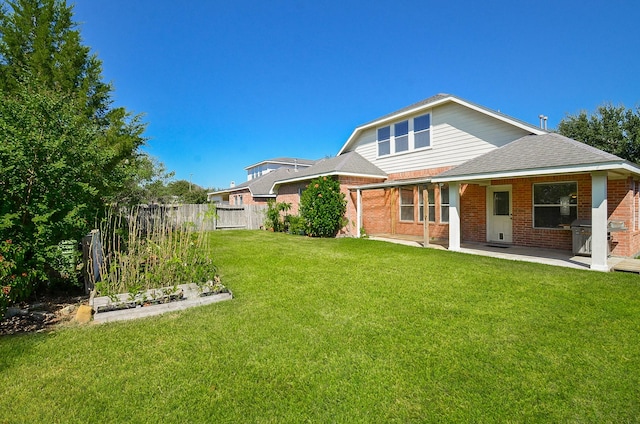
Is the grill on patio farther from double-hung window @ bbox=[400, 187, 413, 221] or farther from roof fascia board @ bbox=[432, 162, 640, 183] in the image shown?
double-hung window @ bbox=[400, 187, 413, 221]

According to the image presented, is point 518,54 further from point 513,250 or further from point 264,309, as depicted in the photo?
point 264,309

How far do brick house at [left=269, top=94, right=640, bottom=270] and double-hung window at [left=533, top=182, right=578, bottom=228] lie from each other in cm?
3

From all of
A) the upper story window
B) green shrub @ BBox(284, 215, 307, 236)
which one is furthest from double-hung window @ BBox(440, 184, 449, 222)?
green shrub @ BBox(284, 215, 307, 236)

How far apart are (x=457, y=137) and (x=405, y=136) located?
106 inches

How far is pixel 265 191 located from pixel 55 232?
66.6 feet

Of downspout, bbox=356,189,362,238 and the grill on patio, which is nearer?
the grill on patio

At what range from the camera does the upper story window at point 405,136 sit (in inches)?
535

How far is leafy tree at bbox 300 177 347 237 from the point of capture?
14.0 m

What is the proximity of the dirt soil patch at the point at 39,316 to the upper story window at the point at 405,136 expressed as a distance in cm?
1310

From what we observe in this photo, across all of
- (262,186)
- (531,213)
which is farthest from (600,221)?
(262,186)

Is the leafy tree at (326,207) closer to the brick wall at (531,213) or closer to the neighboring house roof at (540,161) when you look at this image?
the neighboring house roof at (540,161)

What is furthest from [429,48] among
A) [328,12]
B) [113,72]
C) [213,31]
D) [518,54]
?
[113,72]

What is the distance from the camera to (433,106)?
42.7 feet

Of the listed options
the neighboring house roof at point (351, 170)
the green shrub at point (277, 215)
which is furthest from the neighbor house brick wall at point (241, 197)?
the neighboring house roof at point (351, 170)
